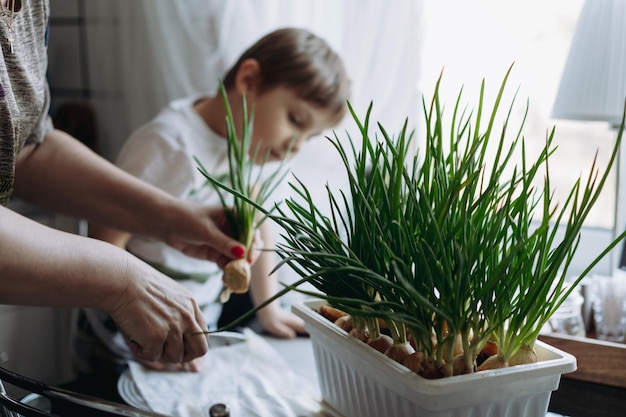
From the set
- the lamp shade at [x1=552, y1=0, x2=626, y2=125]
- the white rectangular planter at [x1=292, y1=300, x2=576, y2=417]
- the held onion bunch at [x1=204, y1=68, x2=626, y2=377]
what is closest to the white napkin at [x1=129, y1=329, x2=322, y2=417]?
the white rectangular planter at [x1=292, y1=300, x2=576, y2=417]

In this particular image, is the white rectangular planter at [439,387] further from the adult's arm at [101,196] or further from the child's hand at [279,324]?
the child's hand at [279,324]

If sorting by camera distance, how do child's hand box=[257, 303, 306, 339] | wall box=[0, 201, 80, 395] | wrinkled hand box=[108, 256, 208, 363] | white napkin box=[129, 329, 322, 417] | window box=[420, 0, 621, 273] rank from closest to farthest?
wrinkled hand box=[108, 256, 208, 363] < white napkin box=[129, 329, 322, 417] < child's hand box=[257, 303, 306, 339] < window box=[420, 0, 621, 273] < wall box=[0, 201, 80, 395]

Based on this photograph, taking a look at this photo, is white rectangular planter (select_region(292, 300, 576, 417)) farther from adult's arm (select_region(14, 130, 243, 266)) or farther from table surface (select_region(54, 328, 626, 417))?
adult's arm (select_region(14, 130, 243, 266))

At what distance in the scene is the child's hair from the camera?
4.38ft

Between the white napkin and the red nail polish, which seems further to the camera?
the red nail polish

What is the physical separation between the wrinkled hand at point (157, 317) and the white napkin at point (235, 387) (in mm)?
101

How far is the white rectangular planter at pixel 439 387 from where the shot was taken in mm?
568

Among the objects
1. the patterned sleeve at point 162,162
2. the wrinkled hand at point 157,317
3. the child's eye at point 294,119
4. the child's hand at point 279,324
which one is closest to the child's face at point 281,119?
the child's eye at point 294,119

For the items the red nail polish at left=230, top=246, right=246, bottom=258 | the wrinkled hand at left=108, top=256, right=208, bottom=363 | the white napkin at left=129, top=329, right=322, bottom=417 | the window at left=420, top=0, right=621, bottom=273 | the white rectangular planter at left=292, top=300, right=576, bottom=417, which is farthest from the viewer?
the window at left=420, top=0, right=621, bottom=273

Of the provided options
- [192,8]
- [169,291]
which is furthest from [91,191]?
[192,8]

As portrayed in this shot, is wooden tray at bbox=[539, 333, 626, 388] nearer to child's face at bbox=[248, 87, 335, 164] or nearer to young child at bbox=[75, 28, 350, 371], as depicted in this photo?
young child at bbox=[75, 28, 350, 371]

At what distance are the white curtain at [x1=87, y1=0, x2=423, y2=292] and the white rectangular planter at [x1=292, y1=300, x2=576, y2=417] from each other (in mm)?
686

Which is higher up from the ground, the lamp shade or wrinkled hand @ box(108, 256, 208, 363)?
the lamp shade

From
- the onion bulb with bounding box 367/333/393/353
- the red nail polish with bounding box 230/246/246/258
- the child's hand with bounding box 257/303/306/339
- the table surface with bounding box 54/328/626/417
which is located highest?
the onion bulb with bounding box 367/333/393/353
